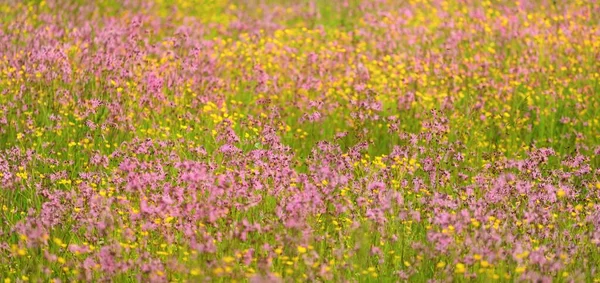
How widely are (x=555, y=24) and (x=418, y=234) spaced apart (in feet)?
16.1

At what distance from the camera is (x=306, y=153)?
5.91m

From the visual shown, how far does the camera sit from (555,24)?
8469 millimetres

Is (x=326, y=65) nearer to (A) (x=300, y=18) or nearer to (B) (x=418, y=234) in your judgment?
(B) (x=418, y=234)

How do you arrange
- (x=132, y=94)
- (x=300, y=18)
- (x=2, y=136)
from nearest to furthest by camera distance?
1. (x=2, y=136)
2. (x=132, y=94)
3. (x=300, y=18)

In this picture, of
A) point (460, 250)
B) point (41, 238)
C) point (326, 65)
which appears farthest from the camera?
point (326, 65)

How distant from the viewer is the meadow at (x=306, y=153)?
3660 mm

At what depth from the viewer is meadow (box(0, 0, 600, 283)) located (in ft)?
12.0

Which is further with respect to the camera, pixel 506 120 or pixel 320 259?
pixel 506 120

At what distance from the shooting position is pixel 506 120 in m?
6.23

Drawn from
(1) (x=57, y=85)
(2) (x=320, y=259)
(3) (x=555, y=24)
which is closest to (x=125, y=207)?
(2) (x=320, y=259)

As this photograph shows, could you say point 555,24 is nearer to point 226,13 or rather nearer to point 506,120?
→ point 506,120

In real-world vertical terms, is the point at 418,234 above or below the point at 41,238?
below

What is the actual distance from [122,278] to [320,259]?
36.2 inches

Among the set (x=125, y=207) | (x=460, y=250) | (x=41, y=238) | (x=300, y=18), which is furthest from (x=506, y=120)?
(x=300, y=18)
